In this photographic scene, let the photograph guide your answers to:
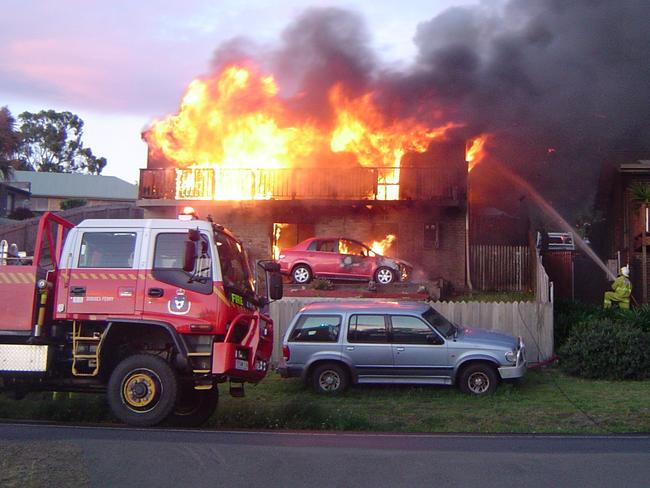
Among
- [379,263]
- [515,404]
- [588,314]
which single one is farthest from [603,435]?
[379,263]

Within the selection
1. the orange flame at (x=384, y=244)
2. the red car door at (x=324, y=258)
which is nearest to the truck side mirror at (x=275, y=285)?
the red car door at (x=324, y=258)

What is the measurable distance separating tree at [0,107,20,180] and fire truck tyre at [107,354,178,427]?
23131 mm

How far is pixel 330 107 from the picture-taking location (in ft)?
83.0

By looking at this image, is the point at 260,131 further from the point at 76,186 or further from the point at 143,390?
the point at 76,186

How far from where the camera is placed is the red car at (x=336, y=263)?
20609mm

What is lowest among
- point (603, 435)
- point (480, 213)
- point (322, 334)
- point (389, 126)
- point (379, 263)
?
point (603, 435)

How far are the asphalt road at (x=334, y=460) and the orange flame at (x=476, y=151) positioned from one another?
1833cm

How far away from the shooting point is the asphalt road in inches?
244

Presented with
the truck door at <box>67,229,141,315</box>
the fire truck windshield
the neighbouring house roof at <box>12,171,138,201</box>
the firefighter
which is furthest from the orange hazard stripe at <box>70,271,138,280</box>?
the neighbouring house roof at <box>12,171,138,201</box>

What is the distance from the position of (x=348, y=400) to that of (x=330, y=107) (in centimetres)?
1485

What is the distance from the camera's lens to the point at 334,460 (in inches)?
269

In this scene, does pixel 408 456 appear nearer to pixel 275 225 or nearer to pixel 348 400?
pixel 348 400

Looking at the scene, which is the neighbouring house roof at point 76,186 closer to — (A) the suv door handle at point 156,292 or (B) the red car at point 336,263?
(B) the red car at point 336,263

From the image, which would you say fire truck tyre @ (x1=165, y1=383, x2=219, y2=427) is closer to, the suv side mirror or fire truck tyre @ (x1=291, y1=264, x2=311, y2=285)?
the suv side mirror
